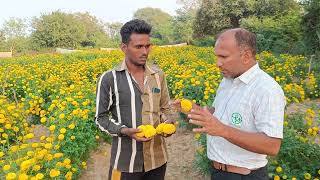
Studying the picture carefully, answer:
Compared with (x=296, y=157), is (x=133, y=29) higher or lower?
higher

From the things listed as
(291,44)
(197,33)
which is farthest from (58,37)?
(291,44)

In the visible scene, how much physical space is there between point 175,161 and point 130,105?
10.4ft

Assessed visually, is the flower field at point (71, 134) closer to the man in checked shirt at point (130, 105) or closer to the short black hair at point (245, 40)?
the man in checked shirt at point (130, 105)

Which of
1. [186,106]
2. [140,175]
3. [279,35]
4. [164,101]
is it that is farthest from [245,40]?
[279,35]

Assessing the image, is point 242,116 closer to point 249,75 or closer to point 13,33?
point 249,75

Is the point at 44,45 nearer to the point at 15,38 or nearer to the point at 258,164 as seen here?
the point at 15,38

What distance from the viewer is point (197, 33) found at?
3328 cm

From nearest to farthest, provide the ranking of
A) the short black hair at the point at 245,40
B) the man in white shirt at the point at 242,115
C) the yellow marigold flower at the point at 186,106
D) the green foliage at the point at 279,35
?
the man in white shirt at the point at 242,115 → the short black hair at the point at 245,40 → the yellow marigold flower at the point at 186,106 → the green foliage at the point at 279,35

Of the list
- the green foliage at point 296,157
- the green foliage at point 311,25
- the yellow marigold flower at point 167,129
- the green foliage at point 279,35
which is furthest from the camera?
the green foliage at point 279,35

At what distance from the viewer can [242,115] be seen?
6.76ft

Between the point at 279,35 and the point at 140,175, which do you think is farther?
the point at 279,35

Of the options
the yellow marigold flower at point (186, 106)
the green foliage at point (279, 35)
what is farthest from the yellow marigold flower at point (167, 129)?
the green foliage at point (279, 35)

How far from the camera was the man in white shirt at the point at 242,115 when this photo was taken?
187 centimetres

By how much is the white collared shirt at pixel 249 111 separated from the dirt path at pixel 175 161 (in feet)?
9.08
